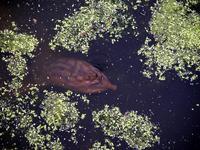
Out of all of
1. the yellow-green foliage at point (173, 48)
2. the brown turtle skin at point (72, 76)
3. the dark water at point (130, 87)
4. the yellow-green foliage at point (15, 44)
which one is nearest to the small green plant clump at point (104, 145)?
the dark water at point (130, 87)

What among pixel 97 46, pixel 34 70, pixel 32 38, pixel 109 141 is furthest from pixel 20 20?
pixel 109 141

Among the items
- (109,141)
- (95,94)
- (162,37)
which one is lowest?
(109,141)

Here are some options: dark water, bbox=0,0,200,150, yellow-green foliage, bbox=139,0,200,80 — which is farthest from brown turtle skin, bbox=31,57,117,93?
yellow-green foliage, bbox=139,0,200,80

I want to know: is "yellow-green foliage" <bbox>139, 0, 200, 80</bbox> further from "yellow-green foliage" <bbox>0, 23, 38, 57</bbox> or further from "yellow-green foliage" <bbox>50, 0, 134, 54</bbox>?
"yellow-green foliage" <bbox>0, 23, 38, 57</bbox>

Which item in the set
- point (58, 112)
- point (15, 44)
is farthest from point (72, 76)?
point (15, 44)

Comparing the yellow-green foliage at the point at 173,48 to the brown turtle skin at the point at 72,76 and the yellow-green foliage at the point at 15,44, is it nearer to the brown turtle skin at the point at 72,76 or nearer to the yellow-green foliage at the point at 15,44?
the brown turtle skin at the point at 72,76

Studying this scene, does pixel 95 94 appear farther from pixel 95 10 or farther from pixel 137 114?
pixel 95 10
